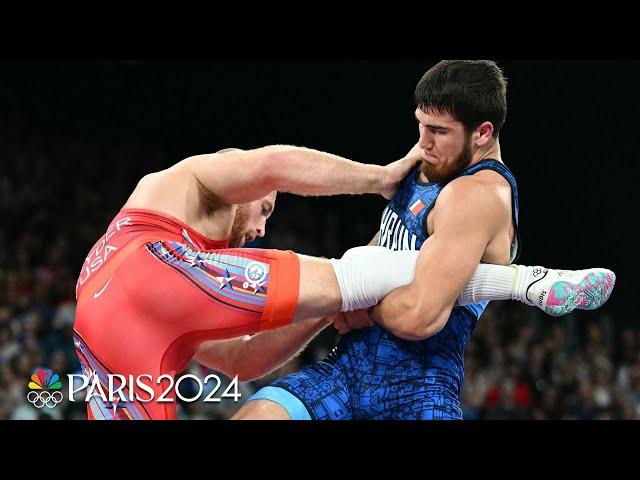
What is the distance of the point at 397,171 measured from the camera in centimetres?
311

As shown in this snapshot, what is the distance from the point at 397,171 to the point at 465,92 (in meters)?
0.37

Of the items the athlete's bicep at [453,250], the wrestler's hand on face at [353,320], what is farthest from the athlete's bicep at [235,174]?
the athlete's bicep at [453,250]

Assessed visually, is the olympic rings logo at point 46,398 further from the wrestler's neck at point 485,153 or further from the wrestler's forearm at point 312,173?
the wrestler's neck at point 485,153

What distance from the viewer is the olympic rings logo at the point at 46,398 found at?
12.1 feet

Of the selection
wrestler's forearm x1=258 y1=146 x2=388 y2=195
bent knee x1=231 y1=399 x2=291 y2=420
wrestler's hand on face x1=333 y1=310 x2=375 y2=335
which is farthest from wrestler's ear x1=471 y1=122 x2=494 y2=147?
bent knee x1=231 y1=399 x2=291 y2=420

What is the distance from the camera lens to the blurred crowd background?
21.4ft

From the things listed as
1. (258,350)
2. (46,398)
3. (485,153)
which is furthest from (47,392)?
(485,153)

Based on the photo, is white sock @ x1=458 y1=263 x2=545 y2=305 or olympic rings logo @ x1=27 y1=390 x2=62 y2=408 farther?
olympic rings logo @ x1=27 y1=390 x2=62 y2=408

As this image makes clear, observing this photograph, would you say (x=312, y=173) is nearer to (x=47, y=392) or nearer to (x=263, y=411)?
(x=263, y=411)

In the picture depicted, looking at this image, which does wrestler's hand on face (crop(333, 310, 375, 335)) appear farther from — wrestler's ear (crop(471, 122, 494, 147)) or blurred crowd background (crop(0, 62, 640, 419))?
blurred crowd background (crop(0, 62, 640, 419))

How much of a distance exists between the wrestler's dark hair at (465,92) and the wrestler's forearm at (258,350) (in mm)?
858

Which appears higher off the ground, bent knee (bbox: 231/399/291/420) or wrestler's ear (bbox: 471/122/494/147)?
wrestler's ear (bbox: 471/122/494/147)

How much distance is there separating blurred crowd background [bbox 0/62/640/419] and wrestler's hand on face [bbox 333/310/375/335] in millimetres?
2795

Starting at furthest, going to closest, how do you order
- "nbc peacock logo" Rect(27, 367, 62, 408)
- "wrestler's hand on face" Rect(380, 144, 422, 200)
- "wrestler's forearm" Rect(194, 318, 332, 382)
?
"nbc peacock logo" Rect(27, 367, 62, 408)
"wrestler's forearm" Rect(194, 318, 332, 382)
"wrestler's hand on face" Rect(380, 144, 422, 200)
